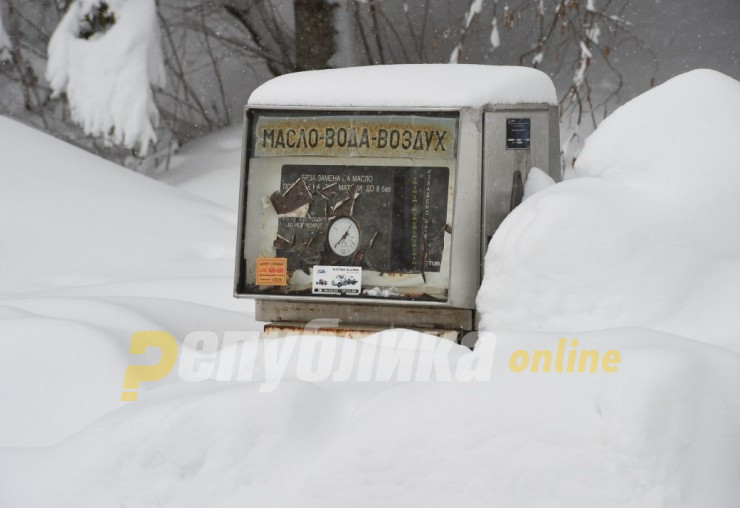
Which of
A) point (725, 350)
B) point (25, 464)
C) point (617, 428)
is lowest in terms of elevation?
point (25, 464)

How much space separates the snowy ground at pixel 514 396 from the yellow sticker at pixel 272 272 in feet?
1.50

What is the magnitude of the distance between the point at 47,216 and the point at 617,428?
4.09 meters

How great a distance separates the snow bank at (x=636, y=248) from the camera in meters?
2.48

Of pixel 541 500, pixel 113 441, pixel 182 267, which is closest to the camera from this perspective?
pixel 541 500

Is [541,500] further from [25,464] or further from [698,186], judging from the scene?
[698,186]

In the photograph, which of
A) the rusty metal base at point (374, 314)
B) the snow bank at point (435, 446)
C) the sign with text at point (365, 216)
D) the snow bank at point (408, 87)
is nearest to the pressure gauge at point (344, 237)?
the sign with text at point (365, 216)

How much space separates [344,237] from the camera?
2957 mm

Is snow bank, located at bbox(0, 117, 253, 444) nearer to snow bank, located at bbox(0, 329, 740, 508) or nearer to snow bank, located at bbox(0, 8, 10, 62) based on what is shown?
A: snow bank, located at bbox(0, 329, 740, 508)

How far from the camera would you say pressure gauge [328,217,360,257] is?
2945 mm

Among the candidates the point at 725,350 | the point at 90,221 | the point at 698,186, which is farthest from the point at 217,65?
the point at 725,350

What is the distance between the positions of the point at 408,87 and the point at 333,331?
765mm

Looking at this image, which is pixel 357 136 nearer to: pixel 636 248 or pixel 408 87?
pixel 408 87

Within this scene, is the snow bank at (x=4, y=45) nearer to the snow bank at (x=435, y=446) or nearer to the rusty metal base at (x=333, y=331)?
the rusty metal base at (x=333, y=331)

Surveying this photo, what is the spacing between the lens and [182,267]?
4.91m
